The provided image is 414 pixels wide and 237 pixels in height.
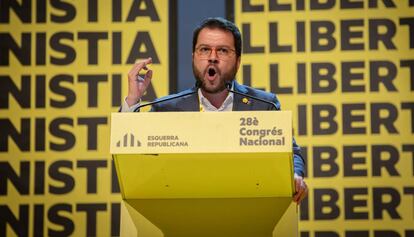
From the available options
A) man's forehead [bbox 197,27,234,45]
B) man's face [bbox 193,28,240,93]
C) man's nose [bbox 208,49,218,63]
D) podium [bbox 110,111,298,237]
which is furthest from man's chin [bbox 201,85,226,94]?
podium [bbox 110,111,298,237]

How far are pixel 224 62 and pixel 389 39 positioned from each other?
6.92 feet

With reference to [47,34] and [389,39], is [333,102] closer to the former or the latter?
[389,39]

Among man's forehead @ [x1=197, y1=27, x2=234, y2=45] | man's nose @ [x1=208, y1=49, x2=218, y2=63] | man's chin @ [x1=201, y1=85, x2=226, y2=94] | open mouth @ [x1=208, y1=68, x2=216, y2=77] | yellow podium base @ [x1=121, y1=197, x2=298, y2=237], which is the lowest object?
yellow podium base @ [x1=121, y1=197, x2=298, y2=237]

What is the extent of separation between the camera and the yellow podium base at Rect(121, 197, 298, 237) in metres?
1.58

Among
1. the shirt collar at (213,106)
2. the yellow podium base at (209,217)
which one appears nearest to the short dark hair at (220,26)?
the shirt collar at (213,106)

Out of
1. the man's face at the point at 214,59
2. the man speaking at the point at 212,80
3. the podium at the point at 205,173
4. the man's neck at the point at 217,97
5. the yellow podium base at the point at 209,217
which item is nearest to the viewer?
the podium at the point at 205,173

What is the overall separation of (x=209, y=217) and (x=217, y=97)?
0.82m

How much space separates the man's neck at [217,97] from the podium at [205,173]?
2.55ft

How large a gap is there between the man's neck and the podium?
0.78 metres

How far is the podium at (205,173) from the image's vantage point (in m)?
1.46

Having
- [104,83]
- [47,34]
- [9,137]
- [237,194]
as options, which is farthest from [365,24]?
[237,194]

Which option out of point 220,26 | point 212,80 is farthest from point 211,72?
point 220,26

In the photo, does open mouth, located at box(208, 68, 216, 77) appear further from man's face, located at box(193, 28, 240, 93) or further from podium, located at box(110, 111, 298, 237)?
podium, located at box(110, 111, 298, 237)

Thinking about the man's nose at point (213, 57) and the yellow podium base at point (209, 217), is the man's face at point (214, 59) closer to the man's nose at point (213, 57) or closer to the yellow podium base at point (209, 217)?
the man's nose at point (213, 57)
